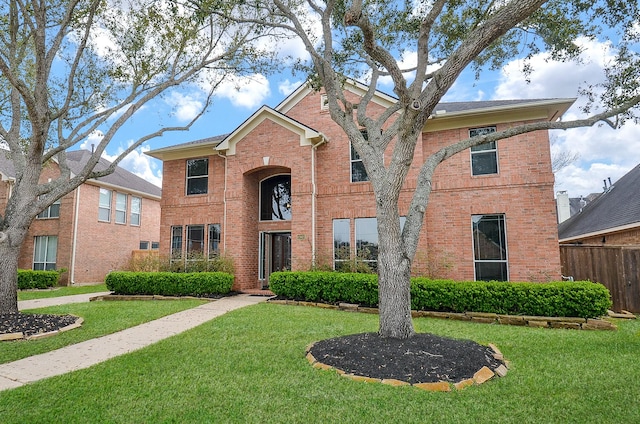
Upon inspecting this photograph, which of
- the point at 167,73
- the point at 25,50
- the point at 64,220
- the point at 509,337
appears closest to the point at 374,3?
the point at 167,73

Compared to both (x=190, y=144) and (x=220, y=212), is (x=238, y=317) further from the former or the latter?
(x=190, y=144)

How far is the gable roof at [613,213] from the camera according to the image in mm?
12351

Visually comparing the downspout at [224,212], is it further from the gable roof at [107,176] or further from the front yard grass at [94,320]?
the gable roof at [107,176]

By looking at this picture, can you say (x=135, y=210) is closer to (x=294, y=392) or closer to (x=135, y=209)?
(x=135, y=209)

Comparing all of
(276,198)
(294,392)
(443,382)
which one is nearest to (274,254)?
(276,198)

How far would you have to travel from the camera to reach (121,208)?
21062mm

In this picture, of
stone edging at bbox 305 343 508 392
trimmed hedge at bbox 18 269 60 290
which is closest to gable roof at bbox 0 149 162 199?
trimmed hedge at bbox 18 269 60 290

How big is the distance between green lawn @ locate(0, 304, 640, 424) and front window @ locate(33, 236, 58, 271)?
16674 millimetres

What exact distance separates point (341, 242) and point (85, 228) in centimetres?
1386

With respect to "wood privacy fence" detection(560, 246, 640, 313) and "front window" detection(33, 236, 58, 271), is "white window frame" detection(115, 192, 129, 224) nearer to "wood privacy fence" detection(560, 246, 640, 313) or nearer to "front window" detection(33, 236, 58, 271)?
"front window" detection(33, 236, 58, 271)

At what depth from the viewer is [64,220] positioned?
18.5 m

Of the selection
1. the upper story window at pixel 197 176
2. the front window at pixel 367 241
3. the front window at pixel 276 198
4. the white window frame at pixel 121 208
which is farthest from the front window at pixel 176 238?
the front window at pixel 367 241

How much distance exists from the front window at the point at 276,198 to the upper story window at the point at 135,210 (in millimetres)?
10723

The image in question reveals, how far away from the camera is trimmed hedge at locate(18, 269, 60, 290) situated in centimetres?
1631
